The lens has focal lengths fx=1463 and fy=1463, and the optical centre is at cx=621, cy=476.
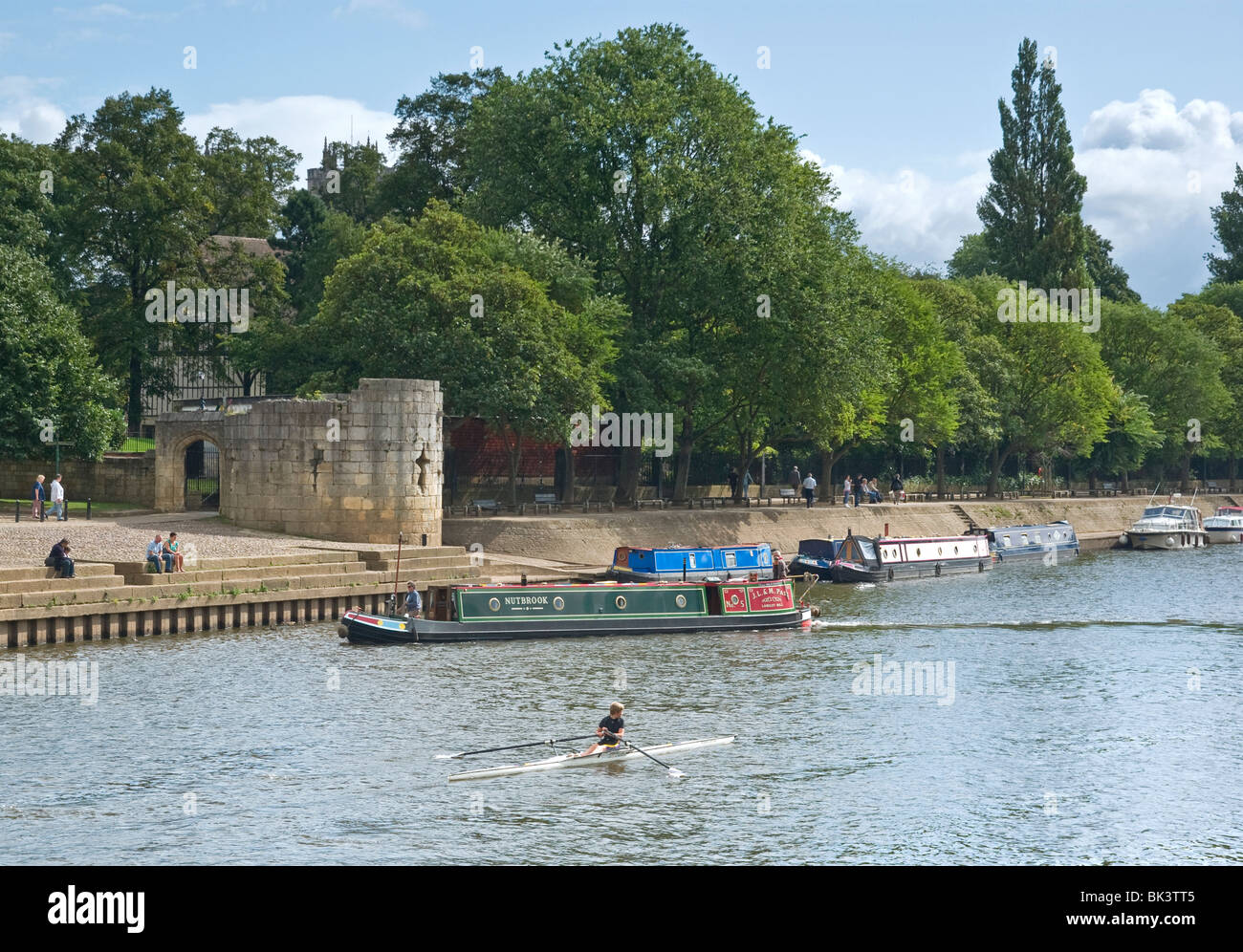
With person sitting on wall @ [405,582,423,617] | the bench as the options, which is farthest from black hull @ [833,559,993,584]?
person sitting on wall @ [405,582,423,617]

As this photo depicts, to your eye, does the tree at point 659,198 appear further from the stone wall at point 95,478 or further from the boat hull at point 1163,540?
the boat hull at point 1163,540

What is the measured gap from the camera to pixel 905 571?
70.0 metres

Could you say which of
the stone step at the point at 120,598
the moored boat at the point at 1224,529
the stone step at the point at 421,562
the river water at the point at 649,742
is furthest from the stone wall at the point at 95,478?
the moored boat at the point at 1224,529

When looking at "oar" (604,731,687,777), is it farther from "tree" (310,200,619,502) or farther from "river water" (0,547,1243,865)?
"tree" (310,200,619,502)

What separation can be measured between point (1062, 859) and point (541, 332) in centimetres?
4224

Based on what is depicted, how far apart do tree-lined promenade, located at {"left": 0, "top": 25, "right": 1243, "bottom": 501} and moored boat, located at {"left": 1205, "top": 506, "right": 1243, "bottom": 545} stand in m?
17.9

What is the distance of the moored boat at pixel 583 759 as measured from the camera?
28.6 metres

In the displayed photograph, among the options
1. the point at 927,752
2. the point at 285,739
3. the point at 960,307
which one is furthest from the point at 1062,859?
the point at 960,307

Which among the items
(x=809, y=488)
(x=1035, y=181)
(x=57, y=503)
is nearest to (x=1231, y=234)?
(x=1035, y=181)

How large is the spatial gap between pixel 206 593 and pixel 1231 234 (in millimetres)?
135969

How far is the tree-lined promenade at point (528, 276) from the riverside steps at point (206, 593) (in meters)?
11.5

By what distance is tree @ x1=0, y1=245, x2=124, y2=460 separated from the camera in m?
58.2

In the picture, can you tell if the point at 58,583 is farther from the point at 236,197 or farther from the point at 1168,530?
the point at 1168,530
